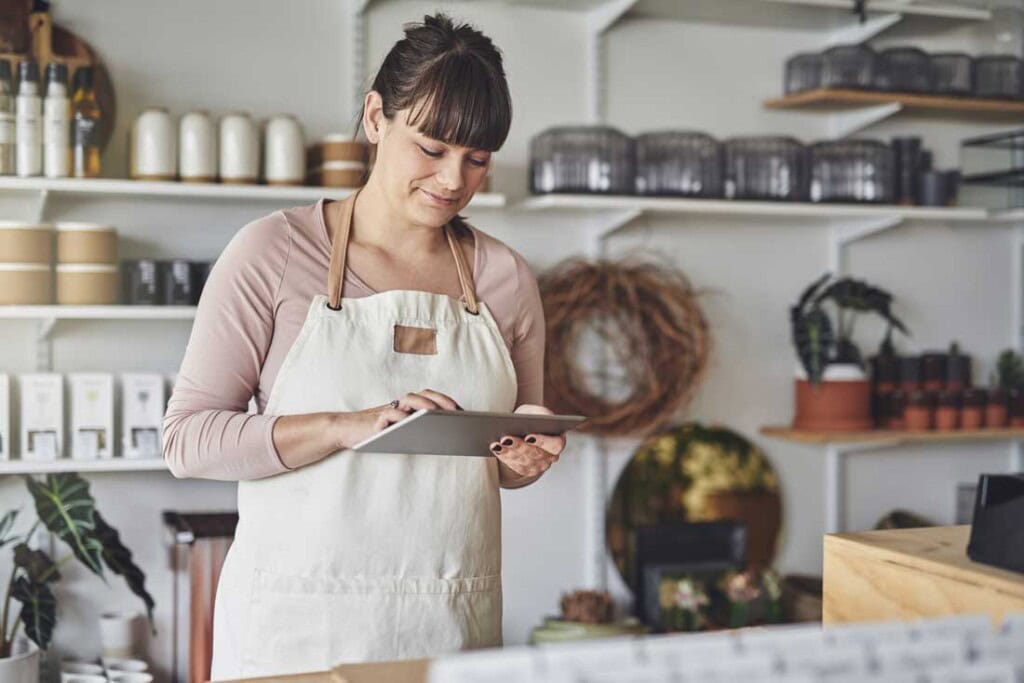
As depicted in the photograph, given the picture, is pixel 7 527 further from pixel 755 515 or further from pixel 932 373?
pixel 932 373

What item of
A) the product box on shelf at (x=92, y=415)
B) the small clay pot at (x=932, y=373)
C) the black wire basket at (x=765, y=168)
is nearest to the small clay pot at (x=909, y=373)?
the small clay pot at (x=932, y=373)

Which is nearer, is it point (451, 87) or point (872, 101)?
point (451, 87)

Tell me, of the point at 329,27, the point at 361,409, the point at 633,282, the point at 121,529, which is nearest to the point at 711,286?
the point at 633,282

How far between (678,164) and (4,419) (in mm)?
1711

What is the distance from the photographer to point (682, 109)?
3402 mm

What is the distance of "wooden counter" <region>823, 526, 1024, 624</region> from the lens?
3.47 feet

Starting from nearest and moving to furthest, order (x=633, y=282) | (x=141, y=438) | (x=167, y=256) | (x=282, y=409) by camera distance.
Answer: (x=282, y=409), (x=141, y=438), (x=167, y=256), (x=633, y=282)

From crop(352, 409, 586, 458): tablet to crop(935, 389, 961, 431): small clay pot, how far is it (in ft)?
7.09

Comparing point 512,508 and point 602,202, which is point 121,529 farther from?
point 602,202

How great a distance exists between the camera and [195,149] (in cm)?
275

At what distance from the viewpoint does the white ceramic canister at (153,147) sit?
8.96 feet

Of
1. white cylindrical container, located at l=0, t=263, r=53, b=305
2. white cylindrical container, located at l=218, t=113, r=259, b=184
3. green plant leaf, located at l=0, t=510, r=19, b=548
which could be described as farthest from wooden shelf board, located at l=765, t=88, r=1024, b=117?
green plant leaf, located at l=0, t=510, r=19, b=548

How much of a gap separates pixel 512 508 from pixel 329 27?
1.32 metres

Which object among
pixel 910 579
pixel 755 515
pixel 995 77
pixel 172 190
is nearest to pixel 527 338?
pixel 910 579
